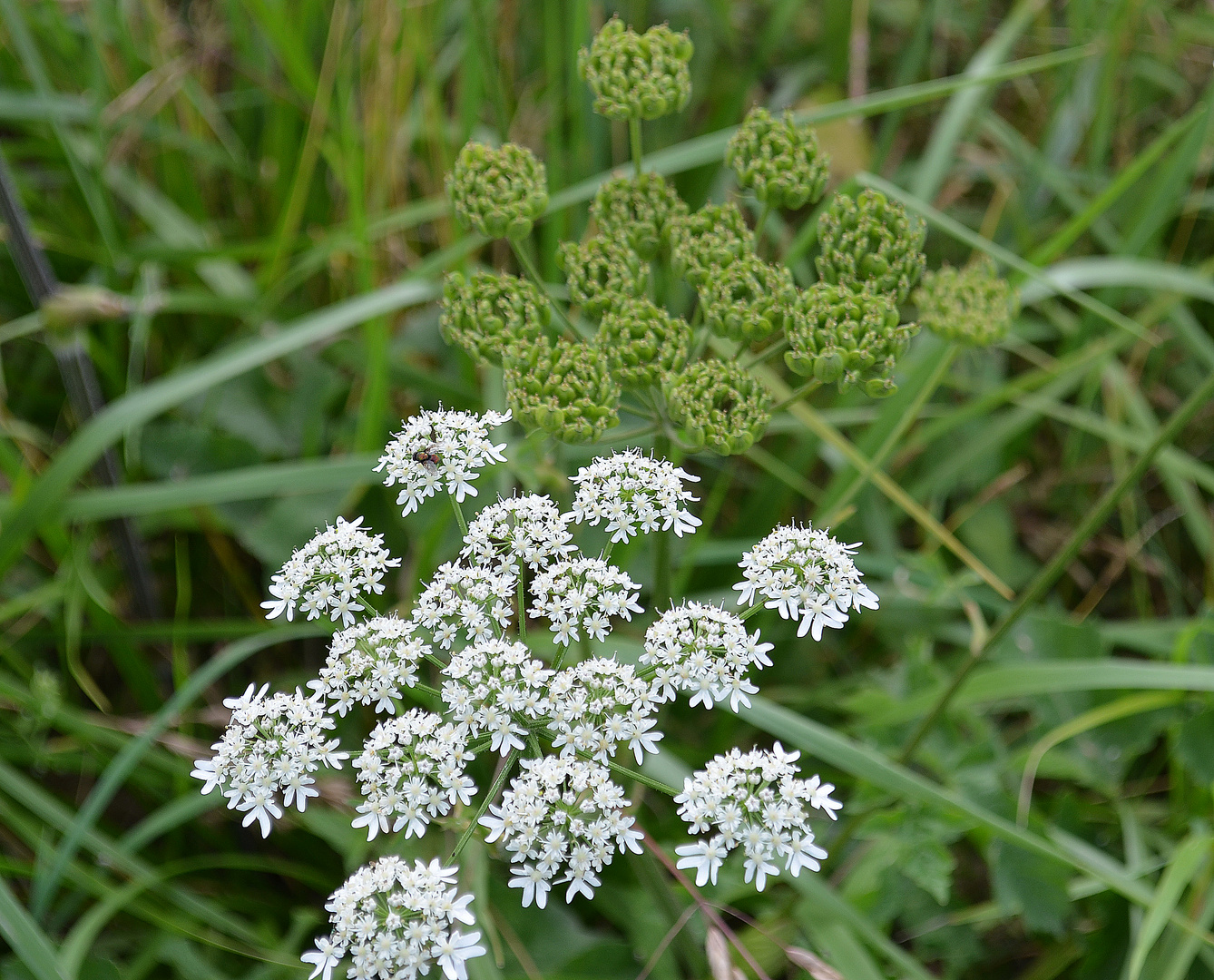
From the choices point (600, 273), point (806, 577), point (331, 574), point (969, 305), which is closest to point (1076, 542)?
point (969, 305)

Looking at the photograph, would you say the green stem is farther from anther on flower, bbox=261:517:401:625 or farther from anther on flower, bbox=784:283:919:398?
anther on flower, bbox=261:517:401:625

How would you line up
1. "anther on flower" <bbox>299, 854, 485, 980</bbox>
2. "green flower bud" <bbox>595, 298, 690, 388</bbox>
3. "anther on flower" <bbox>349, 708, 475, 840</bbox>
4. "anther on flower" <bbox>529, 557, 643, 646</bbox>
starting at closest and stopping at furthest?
"anther on flower" <bbox>299, 854, 485, 980</bbox>, "anther on flower" <bbox>349, 708, 475, 840</bbox>, "anther on flower" <bbox>529, 557, 643, 646</bbox>, "green flower bud" <bbox>595, 298, 690, 388</bbox>

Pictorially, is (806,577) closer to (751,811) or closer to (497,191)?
(751,811)

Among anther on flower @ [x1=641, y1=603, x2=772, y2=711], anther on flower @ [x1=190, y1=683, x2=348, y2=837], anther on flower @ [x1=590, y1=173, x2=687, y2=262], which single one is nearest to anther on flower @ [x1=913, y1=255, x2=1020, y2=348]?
anther on flower @ [x1=590, y1=173, x2=687, y2=262]

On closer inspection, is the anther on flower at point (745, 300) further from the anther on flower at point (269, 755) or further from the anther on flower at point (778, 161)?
the anther on flower at point (269, 755)

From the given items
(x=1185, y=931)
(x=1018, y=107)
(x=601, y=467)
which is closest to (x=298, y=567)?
(x=601, y=467)

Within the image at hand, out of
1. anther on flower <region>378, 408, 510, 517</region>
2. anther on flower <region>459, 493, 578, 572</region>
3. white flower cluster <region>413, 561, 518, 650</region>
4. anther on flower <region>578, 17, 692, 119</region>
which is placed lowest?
white flower cluster <region>413, 561, 518, 650</region>

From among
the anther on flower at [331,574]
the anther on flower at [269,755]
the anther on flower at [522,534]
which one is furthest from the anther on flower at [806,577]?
the anther on flower at [269,755]
